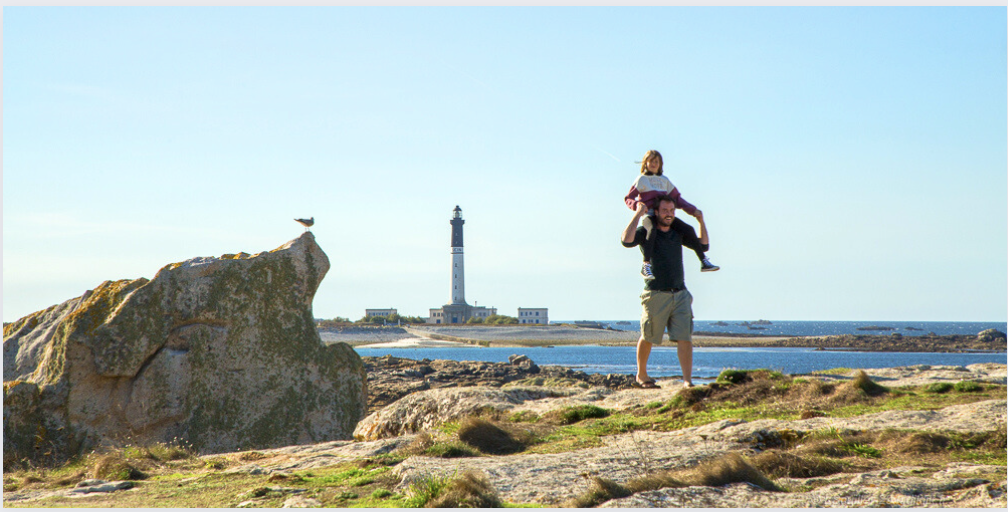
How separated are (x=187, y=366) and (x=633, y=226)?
641cm

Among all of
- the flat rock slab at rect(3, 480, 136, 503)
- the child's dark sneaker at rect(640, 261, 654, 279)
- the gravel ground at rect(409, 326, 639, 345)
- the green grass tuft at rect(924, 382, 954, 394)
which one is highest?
the child's dark sneaker at rect(640, 261, 654, 279)

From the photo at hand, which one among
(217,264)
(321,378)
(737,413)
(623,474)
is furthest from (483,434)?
(217,264)

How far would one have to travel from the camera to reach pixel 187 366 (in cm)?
1048

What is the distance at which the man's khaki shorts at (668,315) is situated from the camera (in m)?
8.45

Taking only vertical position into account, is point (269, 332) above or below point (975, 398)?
above

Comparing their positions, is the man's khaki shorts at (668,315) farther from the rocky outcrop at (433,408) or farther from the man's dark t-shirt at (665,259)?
the rocky outcrop at (433,408)

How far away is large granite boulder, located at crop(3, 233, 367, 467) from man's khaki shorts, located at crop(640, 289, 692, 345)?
5.07m

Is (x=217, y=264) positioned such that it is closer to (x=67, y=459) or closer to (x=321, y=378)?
(x=321, y=378)

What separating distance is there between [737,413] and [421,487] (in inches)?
168

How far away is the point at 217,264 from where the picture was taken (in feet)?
36.6

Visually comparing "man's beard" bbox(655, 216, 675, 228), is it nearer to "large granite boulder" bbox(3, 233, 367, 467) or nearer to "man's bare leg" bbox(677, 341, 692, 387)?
"man's bare leg" bbox(677, 341, 692, 387)

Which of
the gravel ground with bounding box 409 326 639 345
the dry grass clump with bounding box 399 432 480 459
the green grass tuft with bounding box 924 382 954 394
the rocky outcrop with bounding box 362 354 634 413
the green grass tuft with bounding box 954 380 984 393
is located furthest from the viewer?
the gravel ground with bounding box 409 326 639 345

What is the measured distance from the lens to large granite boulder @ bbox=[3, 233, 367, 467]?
1001 centimetres

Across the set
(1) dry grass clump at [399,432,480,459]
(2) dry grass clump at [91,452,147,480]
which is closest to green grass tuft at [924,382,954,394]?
(1) dry grass clump at [399,432,480,459]
